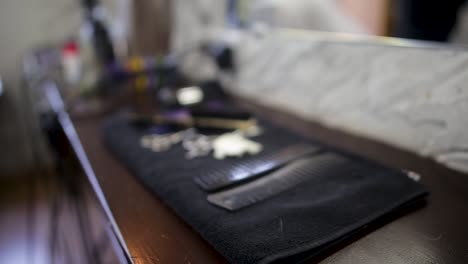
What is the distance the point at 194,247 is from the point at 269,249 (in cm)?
10

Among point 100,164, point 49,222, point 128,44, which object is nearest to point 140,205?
point 100,164

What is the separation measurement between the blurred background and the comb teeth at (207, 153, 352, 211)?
0.83ft

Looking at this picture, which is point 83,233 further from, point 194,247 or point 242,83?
point 194,247

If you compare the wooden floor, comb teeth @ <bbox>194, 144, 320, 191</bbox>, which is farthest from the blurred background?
comb teeth @ <bbox>194, 144, 320, 191</bbox>

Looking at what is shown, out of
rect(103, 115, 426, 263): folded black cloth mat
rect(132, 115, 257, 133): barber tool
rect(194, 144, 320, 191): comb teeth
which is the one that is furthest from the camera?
rect(132, 115, 257, 133): barber tool

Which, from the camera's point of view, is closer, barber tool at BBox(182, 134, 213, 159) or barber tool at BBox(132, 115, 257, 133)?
barber tool at BBox(182, 134, 213, 159)

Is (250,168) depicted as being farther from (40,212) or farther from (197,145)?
(40,212)

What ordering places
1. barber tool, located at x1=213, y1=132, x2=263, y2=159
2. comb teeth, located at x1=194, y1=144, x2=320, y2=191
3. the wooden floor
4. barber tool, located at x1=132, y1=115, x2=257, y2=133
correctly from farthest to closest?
1. the wooden floor
2. barber tool, located at x1=132, y1=115, x2=257, y2=133
3. barber tool, located at x1=213, y1=132, x2=263, y2=159
4. comb teeth, located at x1=194, y1=144, x2=320, y2=191

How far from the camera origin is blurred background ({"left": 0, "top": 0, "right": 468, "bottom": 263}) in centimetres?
70

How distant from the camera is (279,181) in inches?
20.1

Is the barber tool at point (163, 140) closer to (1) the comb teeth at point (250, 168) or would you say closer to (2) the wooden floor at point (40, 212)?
(1) the comb teeth at point (250, 168)

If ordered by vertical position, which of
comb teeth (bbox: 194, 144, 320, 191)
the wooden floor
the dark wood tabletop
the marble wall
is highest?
the marble wall

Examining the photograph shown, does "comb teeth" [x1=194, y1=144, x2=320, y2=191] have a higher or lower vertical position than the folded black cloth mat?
higher

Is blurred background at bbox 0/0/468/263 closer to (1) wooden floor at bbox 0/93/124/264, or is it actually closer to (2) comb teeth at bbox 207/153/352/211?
(1) wooden floor at bbox 0/93/124/264
